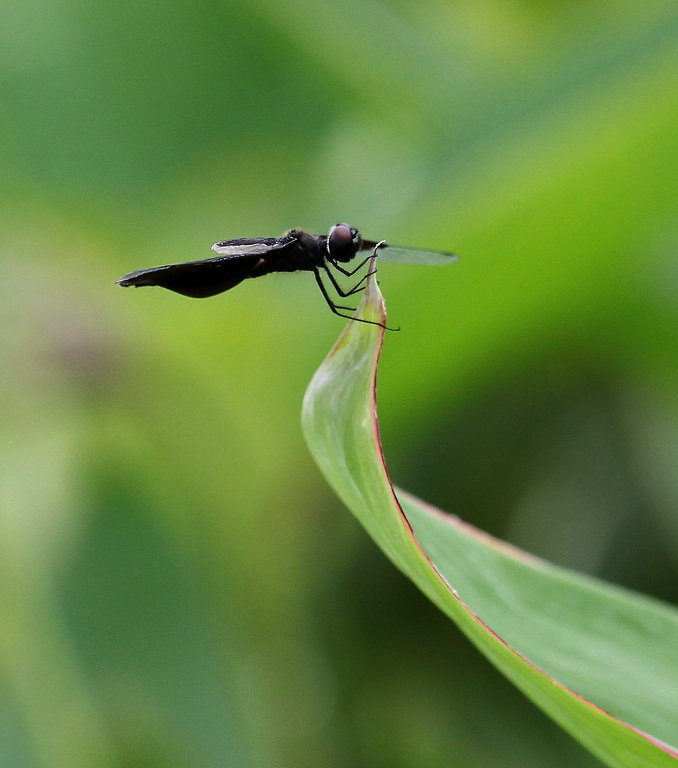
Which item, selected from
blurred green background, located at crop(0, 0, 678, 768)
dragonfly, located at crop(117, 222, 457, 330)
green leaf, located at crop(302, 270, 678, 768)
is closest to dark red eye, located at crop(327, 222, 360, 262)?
dragonfly, located at crop(117, 222, 457, 330)

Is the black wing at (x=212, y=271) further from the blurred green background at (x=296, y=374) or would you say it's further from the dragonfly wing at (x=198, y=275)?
the blurred green background at (x=296, y=374)

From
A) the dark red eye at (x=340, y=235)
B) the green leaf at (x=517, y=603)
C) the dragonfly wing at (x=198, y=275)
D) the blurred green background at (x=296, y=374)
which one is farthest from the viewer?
the blurred green background at (x=296, y=374)

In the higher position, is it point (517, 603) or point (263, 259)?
point (263, 259)

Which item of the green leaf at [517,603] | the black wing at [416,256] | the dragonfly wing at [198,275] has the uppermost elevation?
the dragonfly wing at [198,275]

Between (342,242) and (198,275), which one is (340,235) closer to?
(342,242)

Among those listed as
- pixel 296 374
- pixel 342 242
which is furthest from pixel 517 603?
pixel 296 374

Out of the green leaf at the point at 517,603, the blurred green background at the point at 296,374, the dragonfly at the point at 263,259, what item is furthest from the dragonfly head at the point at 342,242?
the blurred green background at the point at 296,374
